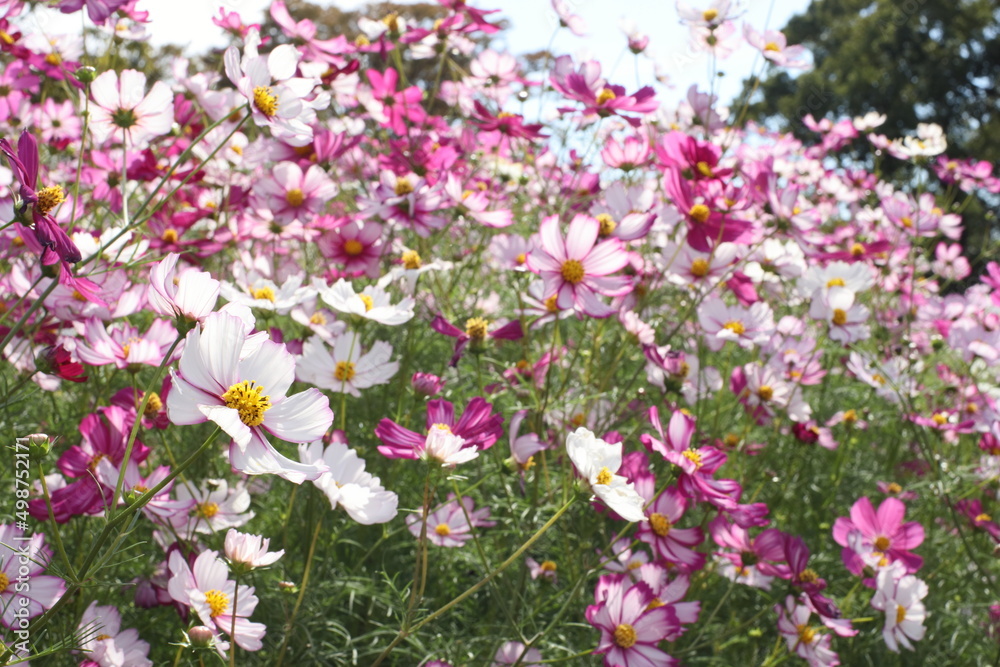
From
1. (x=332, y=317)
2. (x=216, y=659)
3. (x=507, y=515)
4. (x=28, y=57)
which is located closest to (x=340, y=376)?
(x=332, y=317)

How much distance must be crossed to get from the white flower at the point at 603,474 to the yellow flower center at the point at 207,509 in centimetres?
48

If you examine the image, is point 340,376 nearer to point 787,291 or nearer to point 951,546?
point 951,546

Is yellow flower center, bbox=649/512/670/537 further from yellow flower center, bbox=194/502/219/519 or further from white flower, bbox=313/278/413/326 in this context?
yellow flower center, bbox=194/502/219/519

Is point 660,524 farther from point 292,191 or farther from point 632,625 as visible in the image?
point 292,191

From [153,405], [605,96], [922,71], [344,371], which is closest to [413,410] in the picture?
[344,371]

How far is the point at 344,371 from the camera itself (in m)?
1.03

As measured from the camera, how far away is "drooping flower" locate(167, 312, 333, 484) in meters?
0.52

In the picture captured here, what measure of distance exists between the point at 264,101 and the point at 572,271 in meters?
0.43

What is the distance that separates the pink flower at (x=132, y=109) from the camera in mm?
1067

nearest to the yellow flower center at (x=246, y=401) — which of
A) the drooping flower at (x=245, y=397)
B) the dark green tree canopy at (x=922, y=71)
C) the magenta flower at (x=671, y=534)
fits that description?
the drooping flower at (x=245, y=397)

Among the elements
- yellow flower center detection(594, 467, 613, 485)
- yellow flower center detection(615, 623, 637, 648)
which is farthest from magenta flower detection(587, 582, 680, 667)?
yellow flower center detection(594, 467, 613, 485)

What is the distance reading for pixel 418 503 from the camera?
53.9 inches

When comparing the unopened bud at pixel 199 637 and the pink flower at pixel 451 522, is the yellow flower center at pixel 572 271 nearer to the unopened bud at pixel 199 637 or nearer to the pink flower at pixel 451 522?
the pink flower at pixel 451 522

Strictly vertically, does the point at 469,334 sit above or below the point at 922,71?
above
